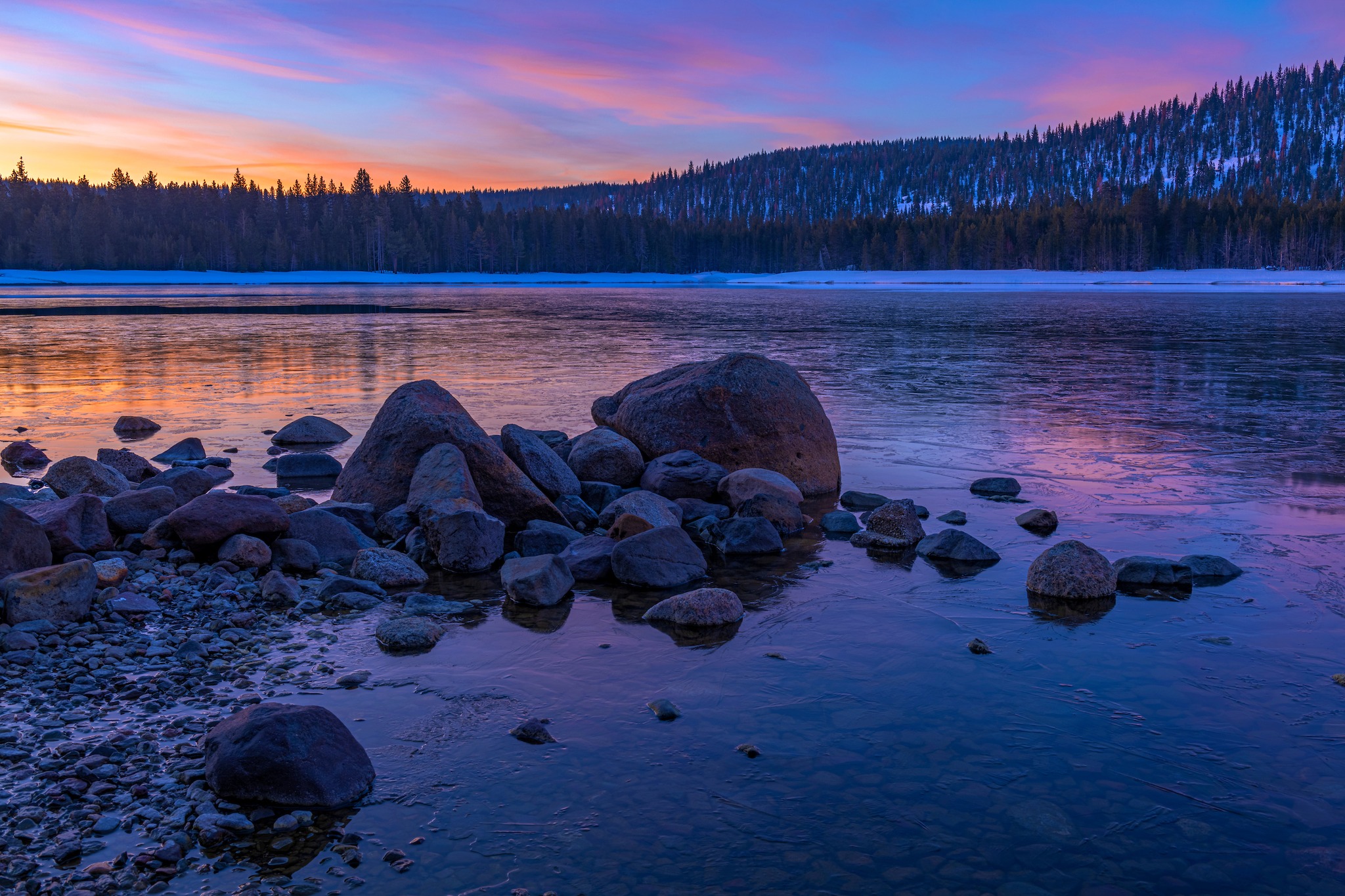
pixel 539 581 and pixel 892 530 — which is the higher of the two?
pixel 892 530

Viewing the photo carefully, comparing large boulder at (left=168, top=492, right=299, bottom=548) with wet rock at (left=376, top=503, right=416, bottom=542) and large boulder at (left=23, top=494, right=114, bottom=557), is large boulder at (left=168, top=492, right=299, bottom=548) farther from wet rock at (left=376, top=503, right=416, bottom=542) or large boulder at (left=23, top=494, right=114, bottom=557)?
wet rock at (left=376, top=503, right=416, bottom=542)

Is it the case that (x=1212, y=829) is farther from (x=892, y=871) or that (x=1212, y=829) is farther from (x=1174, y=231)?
(x=1174, y=231)

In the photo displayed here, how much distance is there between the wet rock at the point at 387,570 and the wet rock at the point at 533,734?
3.03 metres

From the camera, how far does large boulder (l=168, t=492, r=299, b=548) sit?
26.8ft

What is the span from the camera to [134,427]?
14.8 meters

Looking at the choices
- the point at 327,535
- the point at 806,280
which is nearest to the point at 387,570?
the point at 327,535

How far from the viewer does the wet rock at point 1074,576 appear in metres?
7.41

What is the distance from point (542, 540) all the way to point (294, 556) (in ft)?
6.84

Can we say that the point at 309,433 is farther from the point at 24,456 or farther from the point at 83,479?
the point at 83,479

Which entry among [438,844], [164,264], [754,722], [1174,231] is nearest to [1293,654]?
[754,722]

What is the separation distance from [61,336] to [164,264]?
12677cm

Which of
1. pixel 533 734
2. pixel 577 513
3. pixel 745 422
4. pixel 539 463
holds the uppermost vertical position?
pixel 745 422

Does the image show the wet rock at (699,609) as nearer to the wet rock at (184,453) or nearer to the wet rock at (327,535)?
the wet rock at (327,535)

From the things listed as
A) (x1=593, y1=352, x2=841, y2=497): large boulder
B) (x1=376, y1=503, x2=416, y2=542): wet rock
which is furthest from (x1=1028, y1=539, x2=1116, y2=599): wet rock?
(x1=376, y1=503, x2=416, y2=542): wet rock
